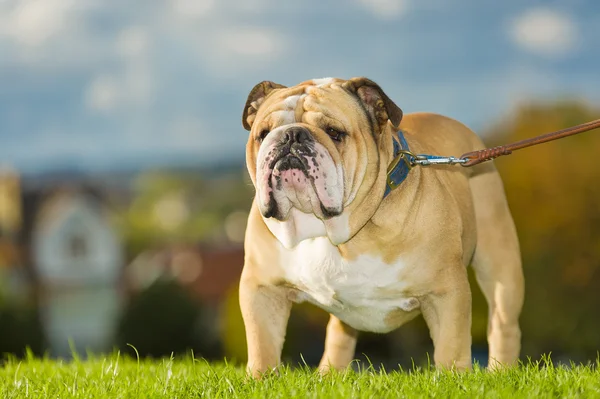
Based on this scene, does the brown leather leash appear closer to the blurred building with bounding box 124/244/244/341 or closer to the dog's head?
the dog's head

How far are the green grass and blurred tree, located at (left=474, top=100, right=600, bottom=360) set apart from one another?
3220cm

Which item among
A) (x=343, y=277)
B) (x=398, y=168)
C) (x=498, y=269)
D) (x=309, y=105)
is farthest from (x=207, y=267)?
(x=309, y=105)

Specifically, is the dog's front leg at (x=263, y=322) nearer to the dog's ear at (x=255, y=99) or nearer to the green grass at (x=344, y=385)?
the green grass at (x=344, y=385)

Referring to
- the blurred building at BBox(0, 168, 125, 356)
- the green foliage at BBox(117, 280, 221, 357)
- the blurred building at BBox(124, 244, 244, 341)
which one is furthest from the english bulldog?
the blurred building at BBox(0, 168, 125, 356)

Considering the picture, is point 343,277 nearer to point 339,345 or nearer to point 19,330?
point 339,345

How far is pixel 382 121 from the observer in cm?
515

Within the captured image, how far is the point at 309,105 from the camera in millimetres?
4938

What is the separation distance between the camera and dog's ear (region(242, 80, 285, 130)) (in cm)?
529

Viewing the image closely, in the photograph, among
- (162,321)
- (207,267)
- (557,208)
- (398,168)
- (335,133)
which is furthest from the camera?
(207,267)

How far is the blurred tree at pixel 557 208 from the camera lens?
120 feet

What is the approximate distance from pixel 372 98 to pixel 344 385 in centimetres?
163

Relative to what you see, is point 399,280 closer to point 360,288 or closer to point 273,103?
point 360,288

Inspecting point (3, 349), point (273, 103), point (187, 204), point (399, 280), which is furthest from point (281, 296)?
point (187, 204)

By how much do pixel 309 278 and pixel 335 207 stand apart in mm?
637
